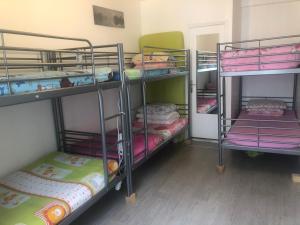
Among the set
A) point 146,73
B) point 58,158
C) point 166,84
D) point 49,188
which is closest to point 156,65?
point 146,73

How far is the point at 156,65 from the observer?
319 cm

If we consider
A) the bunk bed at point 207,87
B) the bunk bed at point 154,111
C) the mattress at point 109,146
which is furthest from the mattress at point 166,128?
the bunk bed at point 207,87

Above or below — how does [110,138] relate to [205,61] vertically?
below

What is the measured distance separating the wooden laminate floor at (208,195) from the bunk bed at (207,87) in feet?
3.02

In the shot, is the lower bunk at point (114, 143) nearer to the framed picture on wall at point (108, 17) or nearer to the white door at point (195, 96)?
the white door at point (195, 96)

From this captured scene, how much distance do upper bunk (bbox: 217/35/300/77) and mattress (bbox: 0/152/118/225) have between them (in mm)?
1589

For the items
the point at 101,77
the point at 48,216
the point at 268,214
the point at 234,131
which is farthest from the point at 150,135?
the point at 48,216

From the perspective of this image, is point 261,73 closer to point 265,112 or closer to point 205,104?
point 265,112

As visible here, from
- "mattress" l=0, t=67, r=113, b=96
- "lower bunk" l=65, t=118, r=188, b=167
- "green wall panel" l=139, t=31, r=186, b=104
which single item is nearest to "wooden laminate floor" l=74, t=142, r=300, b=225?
"lower bunk" l=65, t=118, r=188, b=167

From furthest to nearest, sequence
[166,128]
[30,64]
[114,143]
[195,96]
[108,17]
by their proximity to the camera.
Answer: [195,96] < [166,128] < [108,17] < [114,143] < [30,64]

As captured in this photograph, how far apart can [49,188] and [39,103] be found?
0.95 meters

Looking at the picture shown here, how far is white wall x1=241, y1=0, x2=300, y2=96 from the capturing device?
3.69 m

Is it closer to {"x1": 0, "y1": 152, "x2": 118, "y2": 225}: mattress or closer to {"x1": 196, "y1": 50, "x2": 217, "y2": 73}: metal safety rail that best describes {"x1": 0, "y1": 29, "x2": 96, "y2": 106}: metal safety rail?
{"x1": 0, "y1": 152, "x2": 118, "y2": 225}: mattress

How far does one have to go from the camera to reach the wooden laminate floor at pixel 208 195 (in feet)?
7.23
